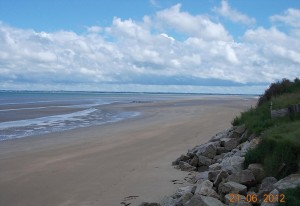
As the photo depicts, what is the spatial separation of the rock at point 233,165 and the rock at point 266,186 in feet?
3.63

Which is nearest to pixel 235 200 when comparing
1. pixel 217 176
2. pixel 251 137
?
pixel 217 176

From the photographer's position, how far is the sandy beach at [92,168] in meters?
9.25

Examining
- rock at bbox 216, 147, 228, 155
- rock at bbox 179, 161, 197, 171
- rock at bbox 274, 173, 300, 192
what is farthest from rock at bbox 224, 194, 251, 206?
rock at bbox 216, 147, 228, 155

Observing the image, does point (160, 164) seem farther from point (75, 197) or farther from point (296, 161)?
point (296, 161)

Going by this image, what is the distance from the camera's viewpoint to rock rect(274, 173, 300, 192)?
22.0 feet

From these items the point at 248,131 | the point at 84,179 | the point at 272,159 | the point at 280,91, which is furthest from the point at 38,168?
the point at 280,91

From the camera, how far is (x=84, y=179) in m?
10.8

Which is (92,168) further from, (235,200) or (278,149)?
(235,200)

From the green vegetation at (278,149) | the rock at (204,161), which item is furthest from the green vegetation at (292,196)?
the rock at (204,161)

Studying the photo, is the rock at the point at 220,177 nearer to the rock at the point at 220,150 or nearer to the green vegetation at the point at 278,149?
the green vegetation at the point at 278,149

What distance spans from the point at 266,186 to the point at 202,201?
1.38 m

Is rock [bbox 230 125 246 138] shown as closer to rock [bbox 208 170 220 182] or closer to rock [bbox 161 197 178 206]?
rock [bbox 208 170 220 182]

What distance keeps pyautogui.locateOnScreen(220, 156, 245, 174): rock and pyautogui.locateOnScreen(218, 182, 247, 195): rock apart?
107 centimetres

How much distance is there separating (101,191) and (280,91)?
9.43 m
